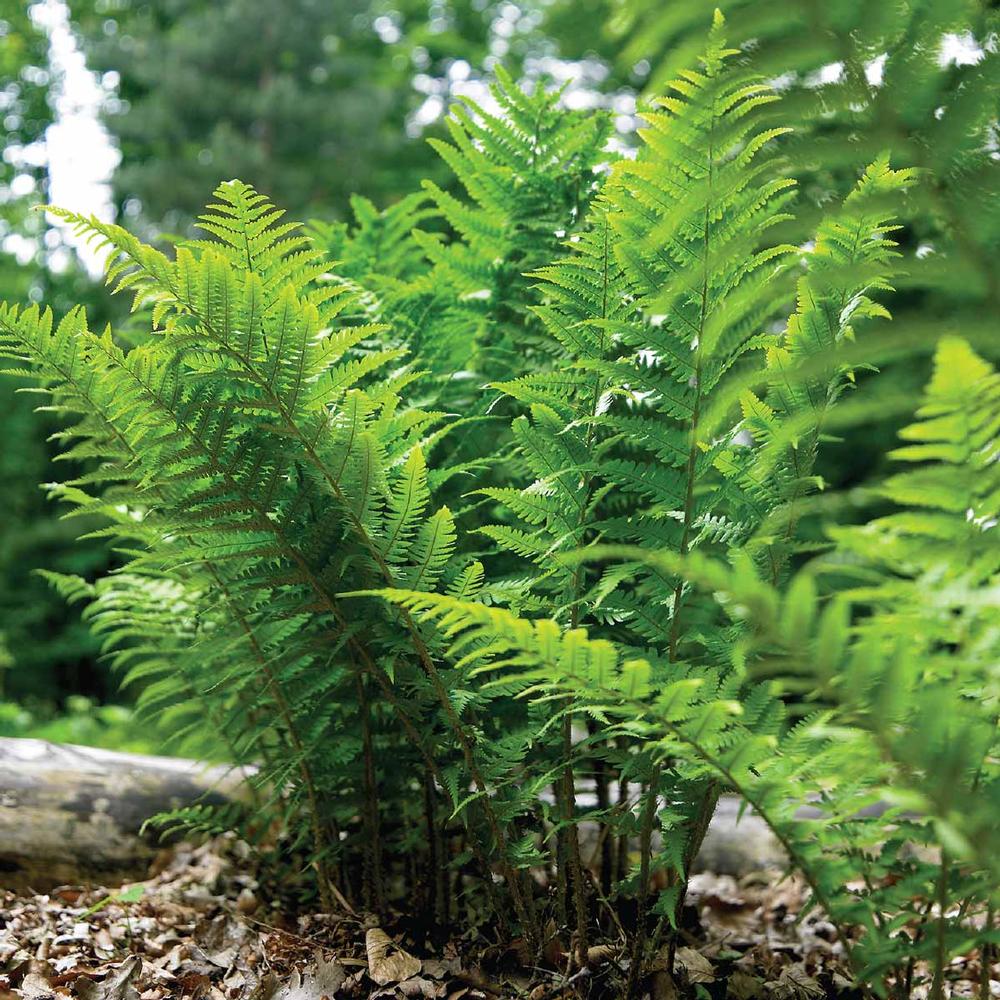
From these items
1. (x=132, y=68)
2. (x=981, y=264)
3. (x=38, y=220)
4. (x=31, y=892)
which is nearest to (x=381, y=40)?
(x=132, y=68)

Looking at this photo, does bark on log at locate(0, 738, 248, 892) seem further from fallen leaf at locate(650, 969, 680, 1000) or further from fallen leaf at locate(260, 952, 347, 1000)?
fallen leaf at locate(650, 969, 680, 1000)

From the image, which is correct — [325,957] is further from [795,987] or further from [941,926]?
[941,926]

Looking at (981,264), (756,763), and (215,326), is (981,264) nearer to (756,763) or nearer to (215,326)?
(756,763)

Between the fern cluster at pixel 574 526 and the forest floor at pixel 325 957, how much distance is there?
0.08 metres

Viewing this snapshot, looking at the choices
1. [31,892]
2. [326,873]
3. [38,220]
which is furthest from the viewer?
[38,220]

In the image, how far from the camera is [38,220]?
12766 mm

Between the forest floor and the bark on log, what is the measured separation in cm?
12

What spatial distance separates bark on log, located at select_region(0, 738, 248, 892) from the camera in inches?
93.0

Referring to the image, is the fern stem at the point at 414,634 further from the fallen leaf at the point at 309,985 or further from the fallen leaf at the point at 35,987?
the fallen leaf at the point at 35,987

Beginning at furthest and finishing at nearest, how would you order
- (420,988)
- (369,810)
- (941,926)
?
(369,810)
(420,988)
(941,926)

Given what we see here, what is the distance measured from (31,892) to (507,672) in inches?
55.9

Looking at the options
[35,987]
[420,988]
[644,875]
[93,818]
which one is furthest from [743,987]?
[93,818]

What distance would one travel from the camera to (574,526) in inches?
60.4

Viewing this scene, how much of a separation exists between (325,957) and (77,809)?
111cm
